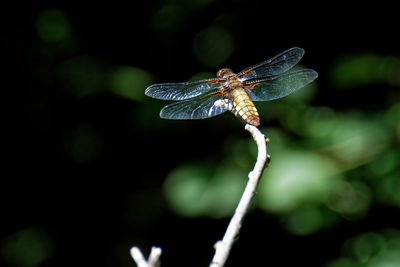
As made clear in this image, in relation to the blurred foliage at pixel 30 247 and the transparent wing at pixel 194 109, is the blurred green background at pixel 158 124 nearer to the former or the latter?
the blurred foliage at pixel 30 247

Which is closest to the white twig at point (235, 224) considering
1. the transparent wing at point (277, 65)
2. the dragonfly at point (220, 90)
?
the dragonfly at point (220, 90)

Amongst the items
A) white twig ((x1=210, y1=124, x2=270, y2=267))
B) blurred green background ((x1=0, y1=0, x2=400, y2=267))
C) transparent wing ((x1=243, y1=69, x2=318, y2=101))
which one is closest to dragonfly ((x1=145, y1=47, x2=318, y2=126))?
transparent wing ((x1=243, y1=69, x2=318, y2=101))

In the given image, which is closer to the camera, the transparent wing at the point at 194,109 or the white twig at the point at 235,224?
the white twig at the point at 235,224

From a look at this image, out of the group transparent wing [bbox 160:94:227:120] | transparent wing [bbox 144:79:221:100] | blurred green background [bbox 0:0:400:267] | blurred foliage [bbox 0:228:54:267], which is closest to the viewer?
transparent wing [bbox 160:94:227:120]

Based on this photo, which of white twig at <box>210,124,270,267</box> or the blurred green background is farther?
the blurred green background

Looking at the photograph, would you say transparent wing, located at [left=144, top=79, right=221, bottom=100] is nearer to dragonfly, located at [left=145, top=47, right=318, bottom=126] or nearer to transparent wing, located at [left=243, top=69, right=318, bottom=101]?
dragonfly, located at [left=145, top=47, right=318, bottom=126]

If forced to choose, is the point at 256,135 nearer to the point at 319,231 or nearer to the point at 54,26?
the point at 319,231

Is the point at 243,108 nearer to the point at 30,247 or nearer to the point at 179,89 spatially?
the point at 179,89

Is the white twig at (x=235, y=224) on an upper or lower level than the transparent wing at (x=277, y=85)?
upper
